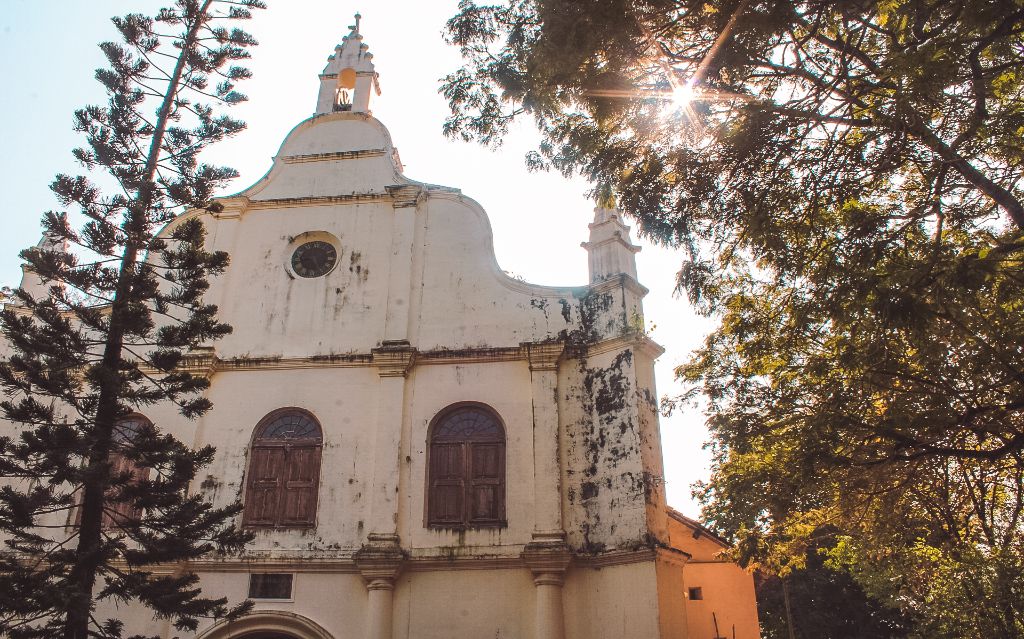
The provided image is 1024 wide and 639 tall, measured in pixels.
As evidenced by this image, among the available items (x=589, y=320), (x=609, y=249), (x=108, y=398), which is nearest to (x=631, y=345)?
(x=589, y=320)

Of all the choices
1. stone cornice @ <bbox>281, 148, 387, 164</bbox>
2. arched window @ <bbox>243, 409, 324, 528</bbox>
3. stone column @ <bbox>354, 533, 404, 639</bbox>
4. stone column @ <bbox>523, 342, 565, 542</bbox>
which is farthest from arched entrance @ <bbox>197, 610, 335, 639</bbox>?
stone cornice @ <bbox>281, 148, 387, 164</bbox>

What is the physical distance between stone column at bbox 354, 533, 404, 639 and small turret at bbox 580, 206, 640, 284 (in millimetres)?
5280

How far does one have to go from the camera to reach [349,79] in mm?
15859

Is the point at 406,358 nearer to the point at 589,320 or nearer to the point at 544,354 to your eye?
the point at 544,354

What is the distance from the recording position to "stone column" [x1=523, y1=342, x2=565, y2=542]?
10.7 meters

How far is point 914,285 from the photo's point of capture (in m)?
5.52

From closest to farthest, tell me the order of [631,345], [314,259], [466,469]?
[466,469] → [631,345] → [314,259]

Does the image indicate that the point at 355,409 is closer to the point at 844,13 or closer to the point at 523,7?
the point at 523,7

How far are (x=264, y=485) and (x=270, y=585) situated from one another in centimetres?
149

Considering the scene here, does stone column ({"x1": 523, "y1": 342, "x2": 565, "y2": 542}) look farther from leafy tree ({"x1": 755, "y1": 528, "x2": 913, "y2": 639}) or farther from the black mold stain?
leafy tree ({"x1": 755, "y1": 528, "x2": 913, "y2": 639})

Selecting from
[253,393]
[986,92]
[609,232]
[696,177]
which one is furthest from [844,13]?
[253,393]

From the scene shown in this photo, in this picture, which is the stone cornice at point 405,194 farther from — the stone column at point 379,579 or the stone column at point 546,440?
the stone column at point 379,579

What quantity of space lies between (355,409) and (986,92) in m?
9.08

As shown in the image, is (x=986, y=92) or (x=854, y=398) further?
(x=854, y=398)
